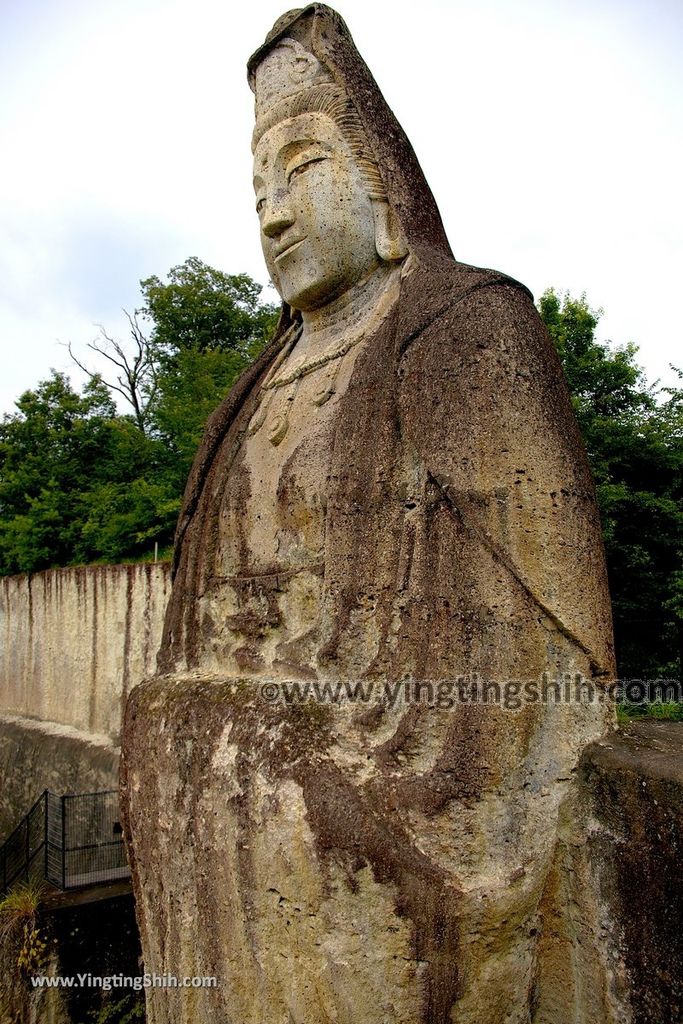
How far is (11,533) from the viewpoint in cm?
1652

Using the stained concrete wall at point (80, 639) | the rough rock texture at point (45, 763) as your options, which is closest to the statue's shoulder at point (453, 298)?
the stained concrete wall at point (80, 639)

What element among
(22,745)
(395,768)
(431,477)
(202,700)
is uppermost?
(431,477)

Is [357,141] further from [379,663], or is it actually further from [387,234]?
[379,663]

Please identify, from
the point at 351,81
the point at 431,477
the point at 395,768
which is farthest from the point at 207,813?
the point at 351,81

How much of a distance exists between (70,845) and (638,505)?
9.33 m

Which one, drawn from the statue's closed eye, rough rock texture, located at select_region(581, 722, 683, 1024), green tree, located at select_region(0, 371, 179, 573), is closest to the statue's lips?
the statue's closed eye

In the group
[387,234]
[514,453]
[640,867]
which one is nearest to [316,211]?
[387,234]

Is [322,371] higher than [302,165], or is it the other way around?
[302,165]

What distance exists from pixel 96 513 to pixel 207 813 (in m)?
13.2

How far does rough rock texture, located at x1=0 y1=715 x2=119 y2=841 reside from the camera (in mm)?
11273

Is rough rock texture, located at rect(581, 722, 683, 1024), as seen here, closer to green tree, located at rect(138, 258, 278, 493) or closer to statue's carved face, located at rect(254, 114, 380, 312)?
statue's carved face, located at rect(254, 114, 380, 312)

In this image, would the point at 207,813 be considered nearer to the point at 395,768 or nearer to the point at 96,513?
the point at 395,768

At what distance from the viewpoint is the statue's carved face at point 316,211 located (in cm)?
329

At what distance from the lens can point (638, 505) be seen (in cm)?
1311
